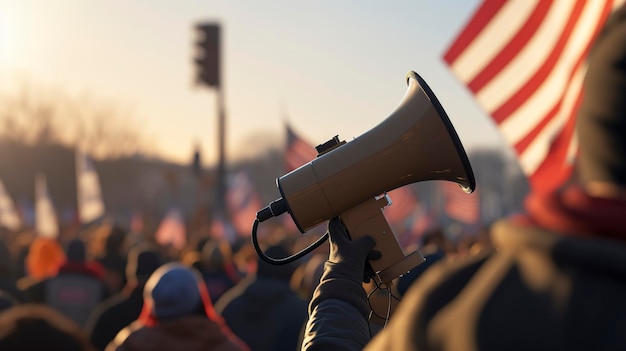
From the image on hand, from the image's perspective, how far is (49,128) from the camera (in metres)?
68.2

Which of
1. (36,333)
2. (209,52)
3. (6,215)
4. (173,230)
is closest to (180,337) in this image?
(36,333)

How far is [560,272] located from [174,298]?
10.2 feet

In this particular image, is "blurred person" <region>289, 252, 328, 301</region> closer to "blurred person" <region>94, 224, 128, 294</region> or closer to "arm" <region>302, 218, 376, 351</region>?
"arm" <region>302, 218, 376, 351</region>

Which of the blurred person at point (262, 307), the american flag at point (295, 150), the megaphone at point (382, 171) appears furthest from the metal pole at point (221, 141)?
the megaphone at point (382, 171)

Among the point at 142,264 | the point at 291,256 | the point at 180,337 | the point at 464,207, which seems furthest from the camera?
the point at 464,207

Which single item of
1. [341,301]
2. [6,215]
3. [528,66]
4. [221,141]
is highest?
[6,215]

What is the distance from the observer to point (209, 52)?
16125mm

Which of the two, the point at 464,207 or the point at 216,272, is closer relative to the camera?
the point at 216,272

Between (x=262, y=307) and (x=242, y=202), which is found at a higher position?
(x=242, y=202)

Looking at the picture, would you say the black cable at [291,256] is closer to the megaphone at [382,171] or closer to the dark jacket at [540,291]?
the megaphone at [382,171]

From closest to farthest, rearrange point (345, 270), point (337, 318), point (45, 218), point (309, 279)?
point (337, 318) → point (345, 270) → point (309, 279) → point (45, 218)

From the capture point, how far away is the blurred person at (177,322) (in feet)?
12.5

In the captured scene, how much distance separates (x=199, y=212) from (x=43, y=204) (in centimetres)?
522

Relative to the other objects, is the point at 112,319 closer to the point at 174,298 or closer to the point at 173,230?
the point at 174,298
